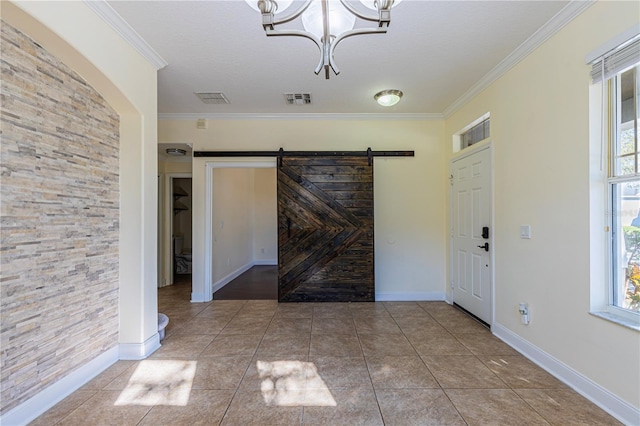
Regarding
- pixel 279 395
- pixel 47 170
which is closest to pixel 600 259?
pixel 279 395

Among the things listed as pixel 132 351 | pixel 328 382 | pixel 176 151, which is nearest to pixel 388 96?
pixel 328 382

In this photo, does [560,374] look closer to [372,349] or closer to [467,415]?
[467,415]

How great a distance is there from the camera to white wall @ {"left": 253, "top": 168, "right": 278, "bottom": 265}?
7719mm

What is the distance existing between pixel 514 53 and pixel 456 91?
34.2 inches

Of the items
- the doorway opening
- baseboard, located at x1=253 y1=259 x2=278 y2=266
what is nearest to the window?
the doorway opening

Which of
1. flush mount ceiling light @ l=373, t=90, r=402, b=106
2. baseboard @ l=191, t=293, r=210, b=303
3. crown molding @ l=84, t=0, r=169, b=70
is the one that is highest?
crown molding @ l=84, t=0, r=169, b=70

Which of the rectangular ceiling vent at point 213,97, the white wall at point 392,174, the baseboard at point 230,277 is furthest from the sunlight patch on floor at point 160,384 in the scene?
the rectangular ceiling vent at point 213,97

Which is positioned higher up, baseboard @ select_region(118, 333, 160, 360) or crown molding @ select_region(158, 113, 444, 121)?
crown molding @ select_region(158, 113, 444, 121)

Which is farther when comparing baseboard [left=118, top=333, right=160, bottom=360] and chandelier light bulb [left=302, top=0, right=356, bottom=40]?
baseboard [left=118, top=333, right=160, bottom=360]

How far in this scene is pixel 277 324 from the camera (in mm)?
3227

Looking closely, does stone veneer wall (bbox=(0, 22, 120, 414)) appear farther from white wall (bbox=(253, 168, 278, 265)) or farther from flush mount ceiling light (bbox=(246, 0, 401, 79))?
white wall (bbox=(253, 168, 278, 265))

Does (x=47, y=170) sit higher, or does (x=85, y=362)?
(x=47, y=170)

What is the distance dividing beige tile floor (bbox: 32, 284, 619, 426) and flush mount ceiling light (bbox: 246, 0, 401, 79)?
80.2 inches

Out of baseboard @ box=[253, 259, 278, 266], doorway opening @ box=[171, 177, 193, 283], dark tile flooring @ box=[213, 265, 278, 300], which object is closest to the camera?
dark tile flooring @ box=[213, 265, 278, 300]
